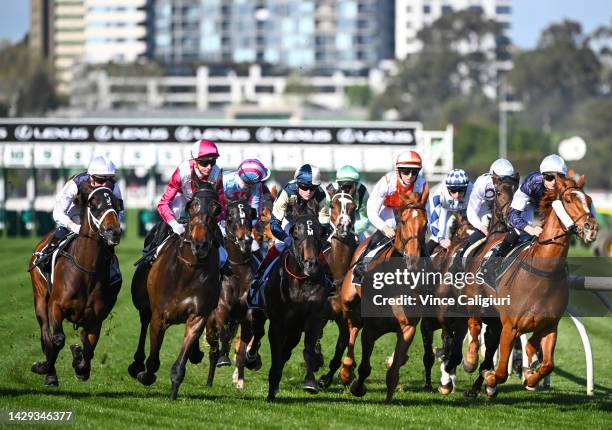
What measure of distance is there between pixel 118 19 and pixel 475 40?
7016cm

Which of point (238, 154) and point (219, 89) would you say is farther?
point (219, 89)

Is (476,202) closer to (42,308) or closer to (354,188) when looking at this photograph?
(354,188)

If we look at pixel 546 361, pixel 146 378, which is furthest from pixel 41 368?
pixel 546 361

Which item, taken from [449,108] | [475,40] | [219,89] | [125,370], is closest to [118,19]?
[219,89]

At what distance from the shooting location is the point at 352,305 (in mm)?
12227

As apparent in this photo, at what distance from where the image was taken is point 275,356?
11.2 meters

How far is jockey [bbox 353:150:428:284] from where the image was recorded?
1176cm

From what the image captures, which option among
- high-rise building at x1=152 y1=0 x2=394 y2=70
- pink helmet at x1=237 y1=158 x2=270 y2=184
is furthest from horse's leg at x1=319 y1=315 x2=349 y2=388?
high-rise building at x1=152 y1=0 x2=394 y2=70

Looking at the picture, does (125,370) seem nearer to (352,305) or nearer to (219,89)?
(352,305)

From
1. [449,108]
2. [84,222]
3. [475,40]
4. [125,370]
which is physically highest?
[475,40]

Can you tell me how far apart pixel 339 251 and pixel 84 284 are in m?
2.69

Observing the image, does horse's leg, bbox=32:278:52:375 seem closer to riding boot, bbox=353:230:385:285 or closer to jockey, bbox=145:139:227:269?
jockey, bbox=145:139:227:269

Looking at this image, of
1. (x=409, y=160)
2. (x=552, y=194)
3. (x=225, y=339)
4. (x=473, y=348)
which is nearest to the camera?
(x=552, y=194)
